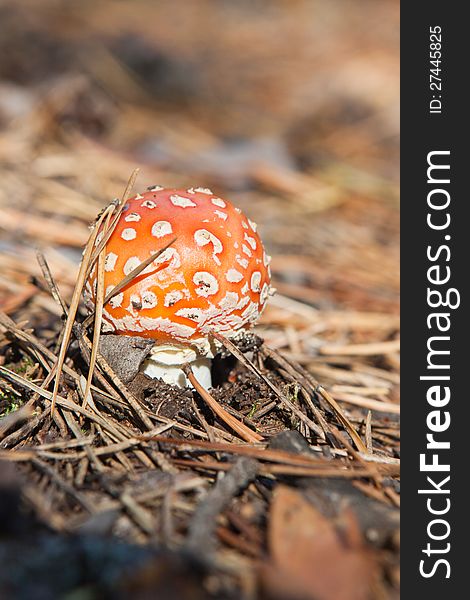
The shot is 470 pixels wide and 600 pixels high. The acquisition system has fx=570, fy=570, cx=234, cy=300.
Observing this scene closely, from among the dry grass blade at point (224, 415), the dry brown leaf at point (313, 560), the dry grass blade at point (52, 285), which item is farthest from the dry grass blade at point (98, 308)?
the dry brown leaf at point (313, 560)

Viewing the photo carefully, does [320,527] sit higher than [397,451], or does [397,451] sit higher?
[397,451]

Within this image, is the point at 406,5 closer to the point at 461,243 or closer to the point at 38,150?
the point at 461,243

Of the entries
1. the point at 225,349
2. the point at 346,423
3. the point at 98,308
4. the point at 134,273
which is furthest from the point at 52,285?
the point at 346,423

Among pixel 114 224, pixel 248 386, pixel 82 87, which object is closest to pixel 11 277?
pixel 114 224

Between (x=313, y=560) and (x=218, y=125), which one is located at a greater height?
(x=218, y=125)

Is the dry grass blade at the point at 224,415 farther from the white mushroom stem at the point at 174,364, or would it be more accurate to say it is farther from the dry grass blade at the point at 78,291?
the dry grass blade at the point at 78,291

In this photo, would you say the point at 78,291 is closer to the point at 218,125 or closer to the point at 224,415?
the point at 224,415
